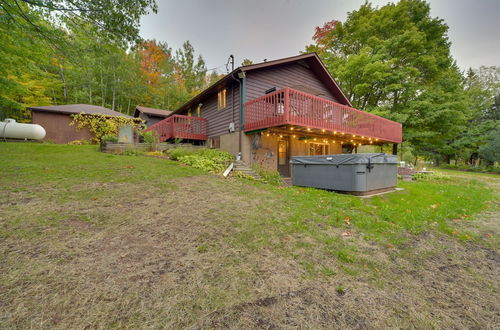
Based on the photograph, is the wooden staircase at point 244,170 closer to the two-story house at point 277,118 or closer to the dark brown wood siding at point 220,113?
the two-story house at point 277,118

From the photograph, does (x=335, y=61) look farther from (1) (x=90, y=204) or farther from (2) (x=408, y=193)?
(1) (x=90, y=204)

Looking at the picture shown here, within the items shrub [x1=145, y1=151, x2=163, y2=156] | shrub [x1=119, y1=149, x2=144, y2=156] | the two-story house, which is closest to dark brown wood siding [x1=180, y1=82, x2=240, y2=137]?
the two-story house

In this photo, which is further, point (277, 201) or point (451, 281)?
point (277, 201)

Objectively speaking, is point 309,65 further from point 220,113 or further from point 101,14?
point 101,14

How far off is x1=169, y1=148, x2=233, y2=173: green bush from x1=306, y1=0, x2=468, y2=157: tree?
12448 mm

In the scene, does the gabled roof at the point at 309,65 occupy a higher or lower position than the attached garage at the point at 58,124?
higher

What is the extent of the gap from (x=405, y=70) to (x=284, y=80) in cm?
1123

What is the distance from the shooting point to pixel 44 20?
5859mm

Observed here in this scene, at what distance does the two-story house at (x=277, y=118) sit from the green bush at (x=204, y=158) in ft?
3.34

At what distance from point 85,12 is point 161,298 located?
804 centimetres

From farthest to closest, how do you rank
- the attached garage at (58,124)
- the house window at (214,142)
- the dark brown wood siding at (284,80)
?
the attached garage at (58,124) → the house window at (214,142) → the dark brown wood siding at (284,80)

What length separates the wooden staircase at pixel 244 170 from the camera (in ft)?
25.8

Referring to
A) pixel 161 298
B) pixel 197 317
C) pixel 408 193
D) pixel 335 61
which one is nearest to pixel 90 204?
pixel 161 298

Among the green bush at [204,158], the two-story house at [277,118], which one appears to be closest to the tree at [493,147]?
the two-story house at [277,118]
